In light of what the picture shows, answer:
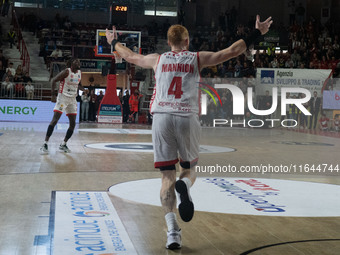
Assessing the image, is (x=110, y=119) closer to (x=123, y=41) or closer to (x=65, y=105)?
(x=123, y=41)

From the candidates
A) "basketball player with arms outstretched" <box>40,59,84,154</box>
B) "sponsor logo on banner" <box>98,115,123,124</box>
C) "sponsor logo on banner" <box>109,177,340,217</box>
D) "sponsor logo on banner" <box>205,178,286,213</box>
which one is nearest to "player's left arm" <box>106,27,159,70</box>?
"sponsor logo on banner" <box>109,177,340,217</box>

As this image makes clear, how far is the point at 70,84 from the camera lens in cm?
1048

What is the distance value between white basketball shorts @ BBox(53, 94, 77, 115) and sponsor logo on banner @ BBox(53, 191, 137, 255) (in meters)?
4.89

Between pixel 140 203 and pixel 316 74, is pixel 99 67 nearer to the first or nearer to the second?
pixel 316 74

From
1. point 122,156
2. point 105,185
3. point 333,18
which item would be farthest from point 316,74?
point 105,185

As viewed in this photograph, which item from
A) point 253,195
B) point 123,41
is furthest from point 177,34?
point 123,41

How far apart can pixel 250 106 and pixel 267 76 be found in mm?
1651

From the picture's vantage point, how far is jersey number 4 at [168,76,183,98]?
4066 mm

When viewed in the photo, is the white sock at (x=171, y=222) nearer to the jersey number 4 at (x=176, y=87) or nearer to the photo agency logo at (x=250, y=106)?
the jersey number 4 at (x=176, y=87)

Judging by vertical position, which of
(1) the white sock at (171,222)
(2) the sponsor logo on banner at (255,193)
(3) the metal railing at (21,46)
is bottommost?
(2) the sponsor logo on banner at (255,193)

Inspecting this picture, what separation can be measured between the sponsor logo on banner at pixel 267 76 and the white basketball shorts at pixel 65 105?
13.2 meters

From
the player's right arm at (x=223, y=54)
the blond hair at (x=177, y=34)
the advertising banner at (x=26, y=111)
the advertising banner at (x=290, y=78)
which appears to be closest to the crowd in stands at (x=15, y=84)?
the advertising banner at (x=26, y=111)

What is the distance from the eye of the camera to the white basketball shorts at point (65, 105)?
10.4m

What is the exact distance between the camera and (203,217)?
16.1 feet
